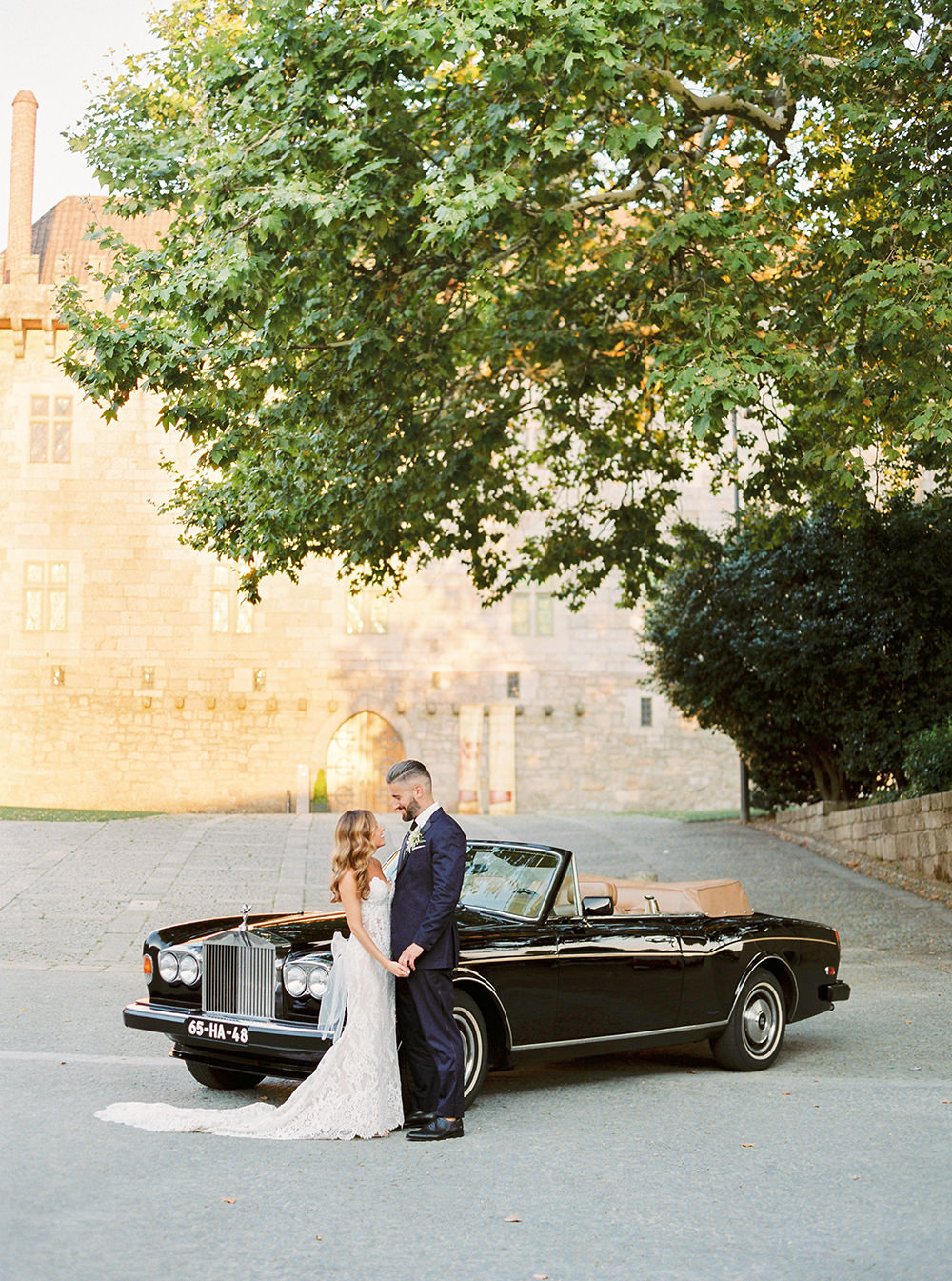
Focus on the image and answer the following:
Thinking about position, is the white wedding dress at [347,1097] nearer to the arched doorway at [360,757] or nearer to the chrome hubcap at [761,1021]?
the chrome hubcap at [761,1021]

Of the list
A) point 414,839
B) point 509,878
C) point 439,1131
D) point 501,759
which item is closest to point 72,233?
point 501,759

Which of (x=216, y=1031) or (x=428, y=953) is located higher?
(x=428, y=953)

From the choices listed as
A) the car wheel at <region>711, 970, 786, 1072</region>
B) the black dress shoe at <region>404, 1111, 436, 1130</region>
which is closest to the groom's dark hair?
the black dress shoe at <region>404, 1111, 436, 1130</region>

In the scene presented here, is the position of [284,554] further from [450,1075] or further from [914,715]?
[914,715]

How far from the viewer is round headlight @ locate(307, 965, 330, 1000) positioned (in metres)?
6.39

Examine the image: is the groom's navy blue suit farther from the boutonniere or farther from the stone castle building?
the stone castle building

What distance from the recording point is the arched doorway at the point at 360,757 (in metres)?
34.6

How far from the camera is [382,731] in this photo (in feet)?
114

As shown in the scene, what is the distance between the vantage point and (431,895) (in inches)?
254

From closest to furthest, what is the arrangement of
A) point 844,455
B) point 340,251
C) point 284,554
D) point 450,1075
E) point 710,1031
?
point 450,1075, point 710,1031, point 340,251, point 844,455, point 284,554

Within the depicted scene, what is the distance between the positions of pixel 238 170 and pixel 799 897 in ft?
35.8

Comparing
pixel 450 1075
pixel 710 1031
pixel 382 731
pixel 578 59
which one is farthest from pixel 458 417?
pixel 382 731

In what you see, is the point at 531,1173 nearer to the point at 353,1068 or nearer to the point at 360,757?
the point at 353,1068

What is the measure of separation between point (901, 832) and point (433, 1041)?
44.0 feet
